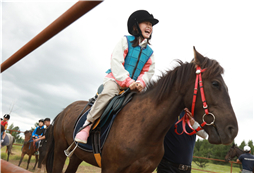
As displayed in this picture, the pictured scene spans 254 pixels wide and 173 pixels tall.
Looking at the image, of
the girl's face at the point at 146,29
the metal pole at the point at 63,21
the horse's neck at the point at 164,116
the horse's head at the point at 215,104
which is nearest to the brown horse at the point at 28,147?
the girl's face at the point at 146,29

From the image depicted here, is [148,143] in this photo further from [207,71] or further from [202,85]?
[207,71]

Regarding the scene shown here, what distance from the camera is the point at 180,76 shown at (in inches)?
93.5

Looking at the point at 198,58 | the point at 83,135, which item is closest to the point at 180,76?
the point at 198,58

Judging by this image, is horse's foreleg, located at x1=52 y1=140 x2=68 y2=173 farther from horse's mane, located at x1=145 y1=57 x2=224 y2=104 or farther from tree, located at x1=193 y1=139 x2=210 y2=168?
tree, located at x1=193 y1=139 x2=210 y2=168

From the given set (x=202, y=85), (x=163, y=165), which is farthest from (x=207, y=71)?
(x=163, y=165)

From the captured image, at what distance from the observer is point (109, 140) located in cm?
243

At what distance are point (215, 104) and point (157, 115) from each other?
658mm

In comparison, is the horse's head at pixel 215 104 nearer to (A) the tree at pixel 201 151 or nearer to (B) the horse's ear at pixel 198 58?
(B) the horse's ear at pixel 198 58

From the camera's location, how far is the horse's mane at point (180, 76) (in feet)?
7.10

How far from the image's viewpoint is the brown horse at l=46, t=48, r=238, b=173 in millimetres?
2043

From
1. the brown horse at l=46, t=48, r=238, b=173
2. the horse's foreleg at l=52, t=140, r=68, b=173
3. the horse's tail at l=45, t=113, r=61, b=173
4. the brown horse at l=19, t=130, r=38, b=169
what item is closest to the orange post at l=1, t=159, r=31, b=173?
the brown horse at l=46, t=48, r=238, b=173

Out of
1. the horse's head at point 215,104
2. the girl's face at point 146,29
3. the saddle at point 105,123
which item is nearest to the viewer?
the horse's head at point 215,104

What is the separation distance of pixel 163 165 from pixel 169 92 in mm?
1336

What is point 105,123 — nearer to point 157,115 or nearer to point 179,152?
point 157,115
